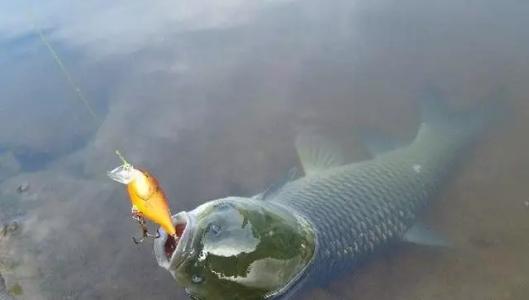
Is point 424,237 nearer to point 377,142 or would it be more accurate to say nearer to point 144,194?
point 377,142

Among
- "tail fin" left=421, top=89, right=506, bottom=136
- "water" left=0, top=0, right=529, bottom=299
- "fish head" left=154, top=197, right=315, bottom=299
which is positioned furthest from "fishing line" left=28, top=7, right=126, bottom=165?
"tail fin" left=421, top=89, right=506, bottom=136

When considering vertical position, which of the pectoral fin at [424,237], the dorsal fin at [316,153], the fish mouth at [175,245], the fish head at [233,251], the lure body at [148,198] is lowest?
the pectoral fin at [424,237]

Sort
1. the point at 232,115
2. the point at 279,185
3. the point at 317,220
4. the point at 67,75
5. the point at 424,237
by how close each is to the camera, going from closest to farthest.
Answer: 1. the point at 317,220
2. the point at 424,237
3. the point at 279,185
4. the point at 232,115
5. the point at 67,75

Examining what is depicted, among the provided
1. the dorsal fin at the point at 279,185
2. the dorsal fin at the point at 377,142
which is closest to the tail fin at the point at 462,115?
the dorsal fin at the point at 377,142

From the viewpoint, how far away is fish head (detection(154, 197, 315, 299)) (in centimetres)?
282

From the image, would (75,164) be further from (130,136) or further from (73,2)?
(73,2)

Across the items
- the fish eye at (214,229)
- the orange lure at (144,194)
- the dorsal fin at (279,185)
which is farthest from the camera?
the dorsal fin at (279,185)

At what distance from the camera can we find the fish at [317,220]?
2.89 meters

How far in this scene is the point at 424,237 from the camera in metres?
3.85

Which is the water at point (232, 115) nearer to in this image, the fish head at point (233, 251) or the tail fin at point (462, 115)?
the tail fin at point (462, 115)

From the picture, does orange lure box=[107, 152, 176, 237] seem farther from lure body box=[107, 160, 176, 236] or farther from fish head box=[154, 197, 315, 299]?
fish head box=[154, 197, 315, 299]

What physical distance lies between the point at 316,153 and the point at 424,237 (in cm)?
108

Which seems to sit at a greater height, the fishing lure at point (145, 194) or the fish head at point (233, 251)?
the fishing lure at point (145, 194)

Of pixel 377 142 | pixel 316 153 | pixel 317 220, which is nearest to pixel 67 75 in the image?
Result: pixel 316 153
